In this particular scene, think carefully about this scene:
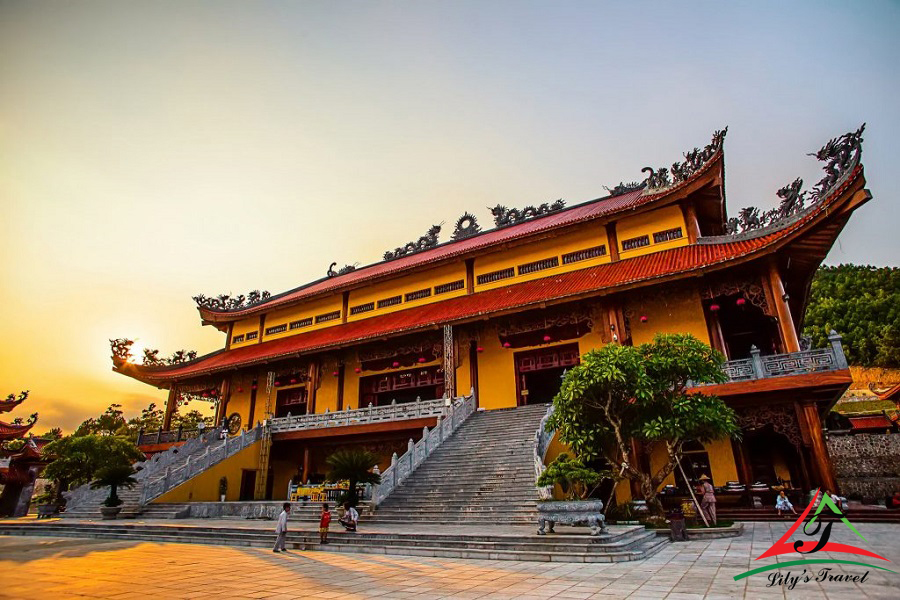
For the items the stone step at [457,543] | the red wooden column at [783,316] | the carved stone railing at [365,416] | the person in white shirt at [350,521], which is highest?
the red wooden column at [783,316]

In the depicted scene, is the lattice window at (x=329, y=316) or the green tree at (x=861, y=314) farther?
the green tree at (x=861, y=314)

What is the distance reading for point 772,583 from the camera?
207 inches

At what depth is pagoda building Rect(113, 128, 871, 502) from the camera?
1209 cm

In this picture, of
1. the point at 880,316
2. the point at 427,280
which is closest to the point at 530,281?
the point at 427,280

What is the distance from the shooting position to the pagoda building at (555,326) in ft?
39.7

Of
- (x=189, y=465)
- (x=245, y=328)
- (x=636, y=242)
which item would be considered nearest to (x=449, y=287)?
(x=636, y=242)

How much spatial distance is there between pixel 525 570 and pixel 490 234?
18353 mm

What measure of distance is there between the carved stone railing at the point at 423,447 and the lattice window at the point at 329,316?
29.9 ft

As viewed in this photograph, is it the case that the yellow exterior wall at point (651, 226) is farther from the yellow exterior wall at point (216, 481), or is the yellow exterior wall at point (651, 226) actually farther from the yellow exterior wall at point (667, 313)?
the yellow exterior wall at point (216, 481)

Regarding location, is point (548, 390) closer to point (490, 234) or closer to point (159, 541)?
point (490, 234)

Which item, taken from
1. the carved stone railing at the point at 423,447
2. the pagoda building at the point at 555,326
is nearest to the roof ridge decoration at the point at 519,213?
the pagoda building at the point at 555,326

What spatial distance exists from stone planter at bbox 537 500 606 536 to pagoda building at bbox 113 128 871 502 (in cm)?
514

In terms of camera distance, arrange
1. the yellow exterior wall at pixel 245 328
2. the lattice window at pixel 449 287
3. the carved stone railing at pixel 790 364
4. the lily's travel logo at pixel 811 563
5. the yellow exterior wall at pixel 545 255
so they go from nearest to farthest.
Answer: the lily's travel logo at pixel 811 563 < the carved stone railing at pixel 790 364 < the yellow exterior wall at pixel 545 255 < the lattice window at pixel 449 287 < the yellow exterior wall at pixel 245 328

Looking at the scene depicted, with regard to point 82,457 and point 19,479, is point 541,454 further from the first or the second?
point 19,479
